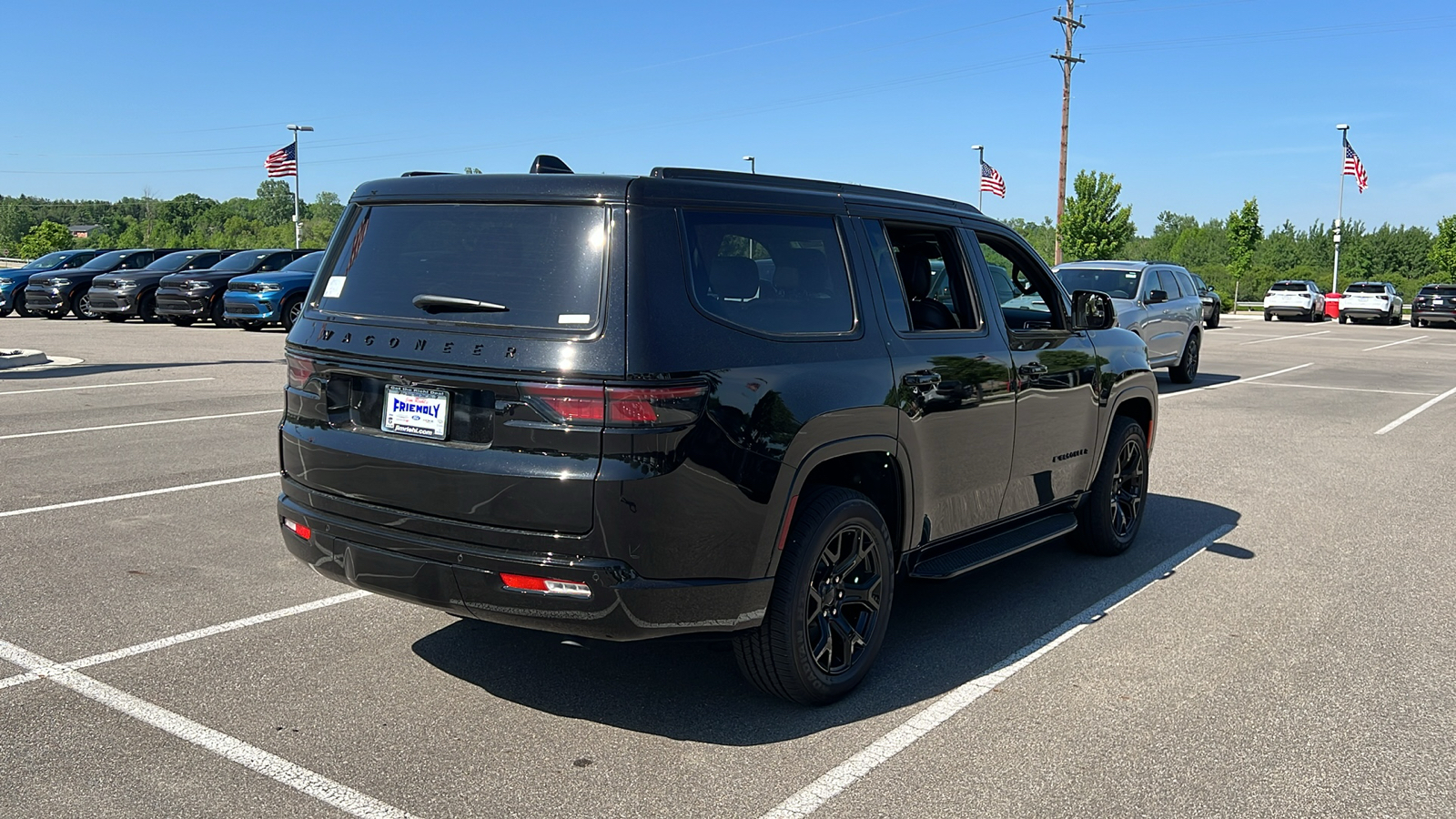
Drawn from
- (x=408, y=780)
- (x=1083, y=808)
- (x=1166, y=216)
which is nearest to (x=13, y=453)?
(x=408, y=780)

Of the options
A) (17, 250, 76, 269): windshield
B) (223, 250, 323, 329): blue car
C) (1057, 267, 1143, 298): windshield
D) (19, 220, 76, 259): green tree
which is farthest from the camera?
(19, 220, 76, 259): green tree

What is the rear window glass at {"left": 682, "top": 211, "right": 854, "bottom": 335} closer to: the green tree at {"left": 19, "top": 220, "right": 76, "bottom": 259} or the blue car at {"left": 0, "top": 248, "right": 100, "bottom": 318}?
the blue car at {"left": 0, "top": 248, "right": 100, "bottom": 318}

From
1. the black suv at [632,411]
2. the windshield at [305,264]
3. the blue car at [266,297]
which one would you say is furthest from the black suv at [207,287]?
the black suv at [632,411]

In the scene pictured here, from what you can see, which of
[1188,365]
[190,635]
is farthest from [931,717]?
[1188,365]

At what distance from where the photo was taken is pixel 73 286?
95.1ft

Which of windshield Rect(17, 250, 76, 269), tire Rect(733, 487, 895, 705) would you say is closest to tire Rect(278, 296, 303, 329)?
Answer: windshield Rect(17, 250, 76, 269)

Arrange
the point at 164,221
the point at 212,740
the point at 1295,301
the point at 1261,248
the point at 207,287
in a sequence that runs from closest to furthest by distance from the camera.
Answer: the point at 212,740
the point at 207,287
the point at 1295,301
the point at 1261,248
the point at 164,221

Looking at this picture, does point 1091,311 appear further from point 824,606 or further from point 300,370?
point 300,370

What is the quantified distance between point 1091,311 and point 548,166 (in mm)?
3130

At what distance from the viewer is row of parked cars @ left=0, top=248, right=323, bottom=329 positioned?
2428cm

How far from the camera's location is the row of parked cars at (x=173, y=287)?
956 inches

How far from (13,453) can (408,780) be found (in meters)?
7.24

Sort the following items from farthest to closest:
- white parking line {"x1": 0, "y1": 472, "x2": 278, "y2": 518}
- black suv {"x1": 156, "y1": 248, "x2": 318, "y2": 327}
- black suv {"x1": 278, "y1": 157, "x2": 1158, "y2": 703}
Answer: black suv {"x1": 156, "y1": 248, "x2": 318, "y2": 327}
white parking line {"x1": 0, "y1": 472, "x2": 278, "y2": 518}
black suv {"x1": 278, "y1": 157, "x2": 1158, "y2": 703}

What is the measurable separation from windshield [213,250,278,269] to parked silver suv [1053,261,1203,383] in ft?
57.9
